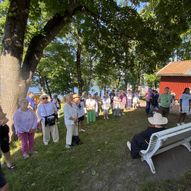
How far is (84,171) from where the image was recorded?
545 cm

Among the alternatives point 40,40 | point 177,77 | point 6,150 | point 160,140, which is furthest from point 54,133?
point 177,77

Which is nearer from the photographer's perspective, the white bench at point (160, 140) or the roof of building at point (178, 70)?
the white bench at point (160, 140)

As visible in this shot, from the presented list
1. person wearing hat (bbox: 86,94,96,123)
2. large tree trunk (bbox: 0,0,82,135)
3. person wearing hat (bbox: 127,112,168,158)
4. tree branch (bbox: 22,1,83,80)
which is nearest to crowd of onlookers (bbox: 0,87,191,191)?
person wearing hat (bbox: 127,112,168,158)

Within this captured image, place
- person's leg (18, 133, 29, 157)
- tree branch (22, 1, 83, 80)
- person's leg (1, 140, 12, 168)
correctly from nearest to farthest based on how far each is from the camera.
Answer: person's leg (1, 140, 12, 168) < person's leg (18, 133, 29, 157) < tree branch (22, 1, 83, 80)

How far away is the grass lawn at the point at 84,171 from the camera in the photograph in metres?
4.71

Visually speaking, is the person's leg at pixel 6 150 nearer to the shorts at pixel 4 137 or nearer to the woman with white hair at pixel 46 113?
the shorts at pixel 4 137

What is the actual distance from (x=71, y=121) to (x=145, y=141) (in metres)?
2.85

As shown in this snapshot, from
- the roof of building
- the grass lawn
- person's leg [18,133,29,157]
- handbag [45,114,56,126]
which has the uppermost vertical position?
the roof of building

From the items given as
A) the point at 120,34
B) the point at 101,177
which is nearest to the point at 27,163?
the point at 101,177

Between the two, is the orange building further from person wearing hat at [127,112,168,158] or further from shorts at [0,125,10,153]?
shorts at [0,125,10,153]

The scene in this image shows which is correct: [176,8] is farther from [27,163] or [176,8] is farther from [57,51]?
[57,51]

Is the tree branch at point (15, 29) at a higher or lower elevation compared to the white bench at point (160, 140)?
higher

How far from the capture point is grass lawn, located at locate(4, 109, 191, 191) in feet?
15.5

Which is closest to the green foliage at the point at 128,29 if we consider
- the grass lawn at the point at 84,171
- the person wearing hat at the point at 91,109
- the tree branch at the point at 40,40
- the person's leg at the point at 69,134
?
the tree branch at the point at 40,40
